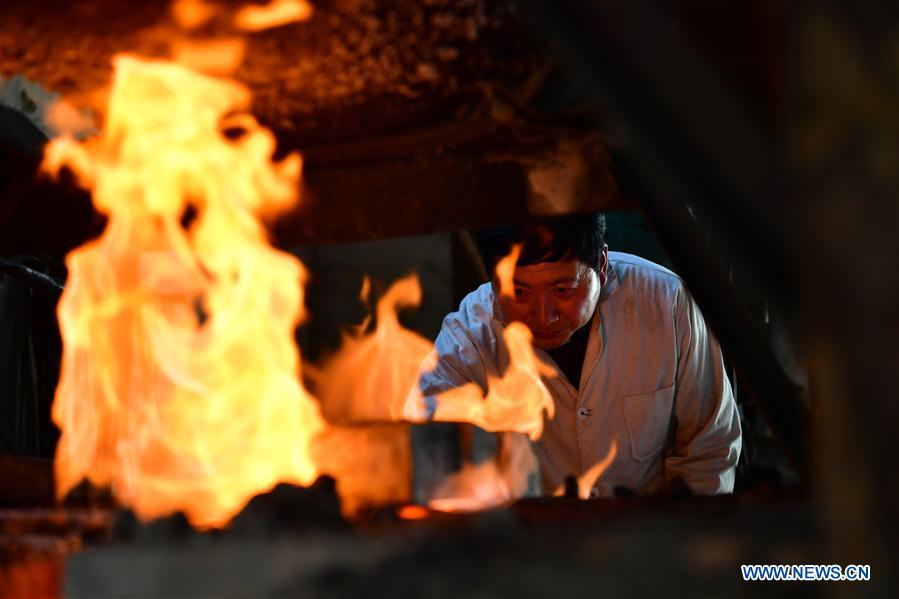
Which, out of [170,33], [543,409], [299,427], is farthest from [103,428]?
[170,33]

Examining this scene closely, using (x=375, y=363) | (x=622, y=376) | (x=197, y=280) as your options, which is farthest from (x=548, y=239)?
(x=375, y=363)

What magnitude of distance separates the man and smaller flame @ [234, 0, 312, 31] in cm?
184

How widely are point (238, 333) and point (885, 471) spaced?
2.62m

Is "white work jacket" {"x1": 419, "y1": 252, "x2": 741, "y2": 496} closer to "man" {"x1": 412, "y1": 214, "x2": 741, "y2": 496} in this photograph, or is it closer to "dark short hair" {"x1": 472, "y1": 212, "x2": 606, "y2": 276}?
"man" {"x1": 412, "y1": 214, "x2": 741, "y2": 496}

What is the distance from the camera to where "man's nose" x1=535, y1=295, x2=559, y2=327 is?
3.80 meters

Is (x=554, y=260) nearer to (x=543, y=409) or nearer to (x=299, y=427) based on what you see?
(x=543, y=409)

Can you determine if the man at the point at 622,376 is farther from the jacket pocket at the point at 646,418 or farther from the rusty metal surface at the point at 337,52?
the rusty metal surface at the point at 337,52

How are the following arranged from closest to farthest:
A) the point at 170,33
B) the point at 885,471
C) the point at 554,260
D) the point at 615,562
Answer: the point at 885,471 → the point at 615,562 → the point at 170,33 → the point at 554,260

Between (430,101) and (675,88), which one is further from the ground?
(430,101)

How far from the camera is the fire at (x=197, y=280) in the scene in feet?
8.65

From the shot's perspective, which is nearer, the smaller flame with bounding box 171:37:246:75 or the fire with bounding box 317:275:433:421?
the smaller flame with bounding box 171:37:246:75

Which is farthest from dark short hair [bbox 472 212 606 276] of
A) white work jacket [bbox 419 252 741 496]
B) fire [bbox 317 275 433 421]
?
fire [bbox 317 275 433 421]

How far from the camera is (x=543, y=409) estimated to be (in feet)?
13.6

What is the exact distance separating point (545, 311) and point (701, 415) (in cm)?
97
